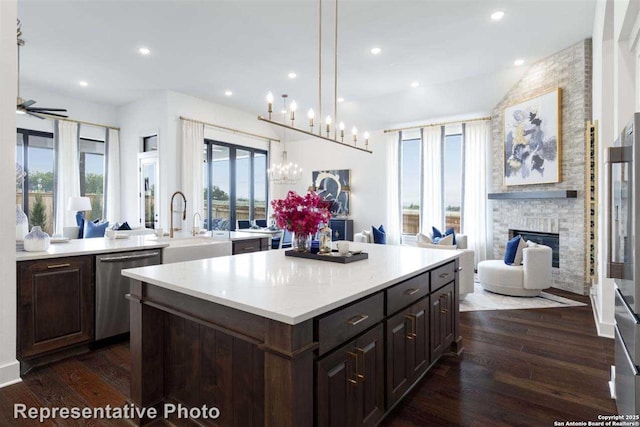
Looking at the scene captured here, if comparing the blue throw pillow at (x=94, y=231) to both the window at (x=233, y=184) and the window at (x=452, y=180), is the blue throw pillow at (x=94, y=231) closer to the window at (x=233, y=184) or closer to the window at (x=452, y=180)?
the window at (x=233, y=184)

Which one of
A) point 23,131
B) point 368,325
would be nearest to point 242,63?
point 23,131

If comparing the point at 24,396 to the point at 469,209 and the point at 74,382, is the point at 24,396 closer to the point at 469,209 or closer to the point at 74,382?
the point at 74,382

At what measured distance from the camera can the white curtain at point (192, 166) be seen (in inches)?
274

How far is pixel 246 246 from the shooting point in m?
4.28

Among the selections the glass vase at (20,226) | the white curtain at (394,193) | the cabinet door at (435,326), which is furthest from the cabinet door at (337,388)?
the white curtain at (394,193)

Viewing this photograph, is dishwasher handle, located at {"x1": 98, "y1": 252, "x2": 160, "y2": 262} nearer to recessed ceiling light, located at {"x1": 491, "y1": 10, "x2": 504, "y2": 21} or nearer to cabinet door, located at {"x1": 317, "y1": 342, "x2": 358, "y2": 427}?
cabinet door, located at {"x1": 317, "y1": 342, "x2": 358, "y2": 427}

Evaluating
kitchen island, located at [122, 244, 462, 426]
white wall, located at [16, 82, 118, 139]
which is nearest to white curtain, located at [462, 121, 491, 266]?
kitchen island, located at [122, 244, 462, 426]

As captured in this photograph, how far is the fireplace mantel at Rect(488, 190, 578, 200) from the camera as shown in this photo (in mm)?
4973

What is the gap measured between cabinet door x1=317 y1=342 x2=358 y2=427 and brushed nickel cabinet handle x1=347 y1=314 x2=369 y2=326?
96mm

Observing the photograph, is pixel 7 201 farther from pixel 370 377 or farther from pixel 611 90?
pixel 611 90

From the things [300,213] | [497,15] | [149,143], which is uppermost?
[497,15]

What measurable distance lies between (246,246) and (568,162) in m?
4.89

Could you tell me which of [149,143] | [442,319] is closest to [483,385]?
[442,319]

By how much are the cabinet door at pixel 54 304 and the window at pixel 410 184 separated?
20.6ft
